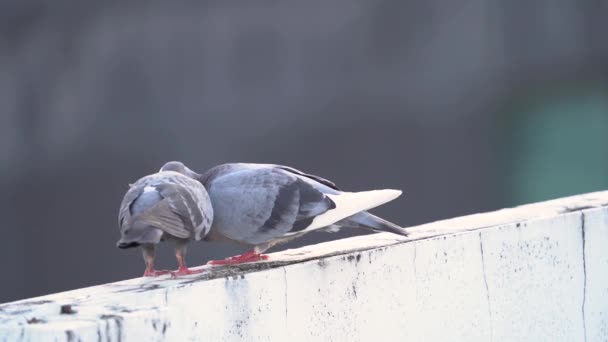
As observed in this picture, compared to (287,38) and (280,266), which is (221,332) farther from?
(287,38)

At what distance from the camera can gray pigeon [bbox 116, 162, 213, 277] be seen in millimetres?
3736

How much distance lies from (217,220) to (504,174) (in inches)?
249

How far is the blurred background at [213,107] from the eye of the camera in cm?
903

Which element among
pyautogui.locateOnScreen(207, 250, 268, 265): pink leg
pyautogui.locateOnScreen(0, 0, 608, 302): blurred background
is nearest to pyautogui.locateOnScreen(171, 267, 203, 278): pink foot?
pyautogui.locateOnScreen(207, 250, 268, 265): pink leg

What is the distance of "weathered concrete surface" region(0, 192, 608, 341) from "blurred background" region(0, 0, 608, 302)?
446cm

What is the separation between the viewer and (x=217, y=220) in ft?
13.8

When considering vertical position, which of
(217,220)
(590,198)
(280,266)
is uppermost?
(590,198)

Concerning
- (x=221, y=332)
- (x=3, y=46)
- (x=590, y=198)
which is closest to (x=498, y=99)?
(x=3, y=46)

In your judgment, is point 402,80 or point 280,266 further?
point 402,80

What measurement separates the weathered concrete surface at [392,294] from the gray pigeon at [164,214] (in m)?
0.15

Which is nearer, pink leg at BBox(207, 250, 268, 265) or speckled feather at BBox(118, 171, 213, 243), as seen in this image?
speckled feather at BBox(118, 171, 213, 243)

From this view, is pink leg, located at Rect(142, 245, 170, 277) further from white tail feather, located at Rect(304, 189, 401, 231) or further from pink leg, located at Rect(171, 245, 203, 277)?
white tail feather, located at Rect(304, 189, 401, 231)

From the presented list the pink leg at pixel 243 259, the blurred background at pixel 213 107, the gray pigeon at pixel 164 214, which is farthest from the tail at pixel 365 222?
the blurred background at pixel 213 107

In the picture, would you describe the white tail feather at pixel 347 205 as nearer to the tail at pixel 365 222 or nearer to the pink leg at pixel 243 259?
the tail at pixel 365 222
